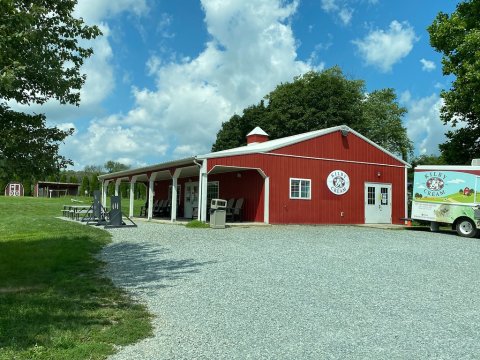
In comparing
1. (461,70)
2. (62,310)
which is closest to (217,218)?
(62,310)

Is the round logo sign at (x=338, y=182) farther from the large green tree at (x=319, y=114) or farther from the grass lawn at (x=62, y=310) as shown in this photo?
the large green tree at (x=319, y=114)

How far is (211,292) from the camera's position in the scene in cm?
603

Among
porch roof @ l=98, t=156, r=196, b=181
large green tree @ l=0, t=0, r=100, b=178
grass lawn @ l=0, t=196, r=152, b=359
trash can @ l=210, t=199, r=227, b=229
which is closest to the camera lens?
grass lawn @ l=0, t=196, r=152, b=359

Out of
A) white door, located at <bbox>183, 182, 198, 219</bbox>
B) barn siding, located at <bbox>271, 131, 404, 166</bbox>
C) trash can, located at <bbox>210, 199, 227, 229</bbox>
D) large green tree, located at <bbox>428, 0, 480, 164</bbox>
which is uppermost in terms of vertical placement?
large green tree, located at <bbox>428, 0, 480, 164</bbox>

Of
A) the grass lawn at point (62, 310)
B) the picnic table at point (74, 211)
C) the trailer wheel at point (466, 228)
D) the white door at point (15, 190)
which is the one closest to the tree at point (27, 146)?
the grass lawn at point (62, 310)

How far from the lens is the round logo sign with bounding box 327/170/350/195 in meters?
19.3

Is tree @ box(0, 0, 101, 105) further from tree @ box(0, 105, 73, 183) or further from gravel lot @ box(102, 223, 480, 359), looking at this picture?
gravel lot @ box(102, 223, 480, 359)

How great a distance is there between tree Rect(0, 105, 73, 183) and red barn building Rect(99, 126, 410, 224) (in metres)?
9.43

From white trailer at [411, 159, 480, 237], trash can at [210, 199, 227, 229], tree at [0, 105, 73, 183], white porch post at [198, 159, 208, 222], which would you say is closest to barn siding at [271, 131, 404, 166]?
white porch post at [198, 159, 208, 222]

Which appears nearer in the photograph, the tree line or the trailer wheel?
the tree line

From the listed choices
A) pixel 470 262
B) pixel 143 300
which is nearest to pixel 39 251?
pixel 143 300

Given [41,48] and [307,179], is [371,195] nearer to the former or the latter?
[307,179]

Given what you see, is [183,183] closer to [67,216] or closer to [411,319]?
[67,216]

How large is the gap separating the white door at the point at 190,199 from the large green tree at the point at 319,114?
14.9m
